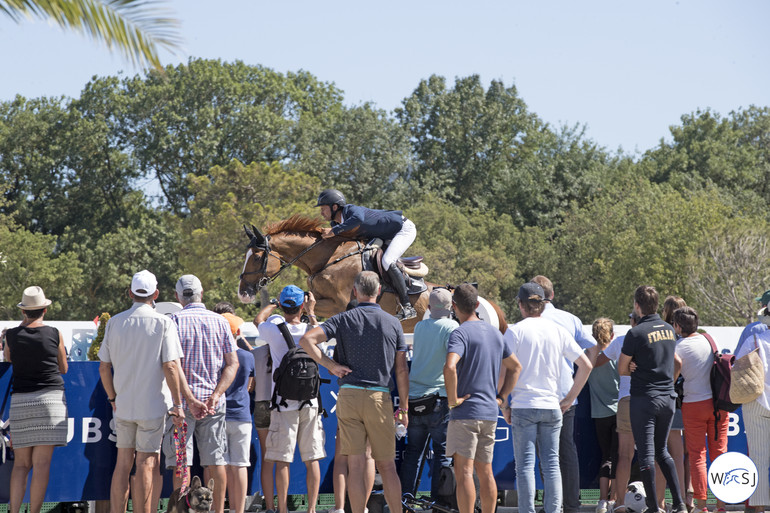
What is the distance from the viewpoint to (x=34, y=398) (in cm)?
738

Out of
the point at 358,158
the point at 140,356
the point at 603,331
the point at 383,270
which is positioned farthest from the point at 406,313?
the point at 358,158

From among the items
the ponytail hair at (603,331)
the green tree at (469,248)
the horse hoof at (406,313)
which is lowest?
the ponytail hair at (603,331)

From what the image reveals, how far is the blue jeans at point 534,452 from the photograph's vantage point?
727 cm

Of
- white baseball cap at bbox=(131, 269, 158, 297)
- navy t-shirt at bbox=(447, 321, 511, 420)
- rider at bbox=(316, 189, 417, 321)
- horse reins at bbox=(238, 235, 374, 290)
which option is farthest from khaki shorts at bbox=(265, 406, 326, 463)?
horse reins at bbox=(238, 235, 374, 290)

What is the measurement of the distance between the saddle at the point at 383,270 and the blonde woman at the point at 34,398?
160 inches

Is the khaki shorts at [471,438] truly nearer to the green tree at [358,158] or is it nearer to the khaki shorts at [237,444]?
the khaki shorts at [237,444]

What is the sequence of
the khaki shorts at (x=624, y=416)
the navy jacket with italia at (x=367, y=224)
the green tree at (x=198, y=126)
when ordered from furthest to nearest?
1. the green tree at (x=198, y=126)
2. the navy jacket with italia at (x=367, y=224)
3. the khaki shorts at (x=624, y=416)

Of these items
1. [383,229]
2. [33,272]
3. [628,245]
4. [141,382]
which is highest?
[628,245]

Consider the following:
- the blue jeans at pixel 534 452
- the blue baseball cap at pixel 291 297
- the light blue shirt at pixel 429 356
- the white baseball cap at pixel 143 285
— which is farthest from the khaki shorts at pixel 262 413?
the blue jeans at pixel 534 452

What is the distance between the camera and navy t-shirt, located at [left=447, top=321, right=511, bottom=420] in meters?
7.05

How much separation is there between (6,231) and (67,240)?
7.15 m

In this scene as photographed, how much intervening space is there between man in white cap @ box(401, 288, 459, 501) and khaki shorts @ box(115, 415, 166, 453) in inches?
80.3

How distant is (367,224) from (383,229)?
273mm

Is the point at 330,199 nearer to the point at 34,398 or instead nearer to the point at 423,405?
the point at 423,405
